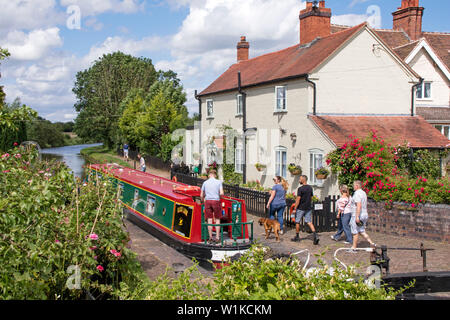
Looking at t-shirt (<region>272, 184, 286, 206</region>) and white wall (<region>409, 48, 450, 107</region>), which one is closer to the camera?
t-shirt (<region>272, 184, 286, 206</region>)

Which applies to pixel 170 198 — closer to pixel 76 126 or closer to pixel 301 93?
pixel 301 93

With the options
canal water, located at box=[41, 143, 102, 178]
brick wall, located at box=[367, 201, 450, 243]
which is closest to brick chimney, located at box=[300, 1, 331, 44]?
brick wall, located at box=[367, 201, 450, 243]

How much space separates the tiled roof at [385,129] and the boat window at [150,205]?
661 cm

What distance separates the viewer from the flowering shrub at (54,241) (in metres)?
3.69

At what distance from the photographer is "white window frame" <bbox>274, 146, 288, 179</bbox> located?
1794 centimetres

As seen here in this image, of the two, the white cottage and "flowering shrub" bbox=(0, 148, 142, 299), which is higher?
the white cottage

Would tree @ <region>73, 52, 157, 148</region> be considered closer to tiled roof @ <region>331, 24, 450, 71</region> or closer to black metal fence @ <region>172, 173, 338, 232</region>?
tiled roof @ <region>331, 24, 450, 71</region>

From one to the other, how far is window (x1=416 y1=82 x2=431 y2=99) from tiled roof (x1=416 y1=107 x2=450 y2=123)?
713 mm

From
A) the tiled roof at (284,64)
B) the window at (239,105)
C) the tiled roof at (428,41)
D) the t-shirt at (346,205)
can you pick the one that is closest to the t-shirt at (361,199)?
the t-shirt at (346,205)

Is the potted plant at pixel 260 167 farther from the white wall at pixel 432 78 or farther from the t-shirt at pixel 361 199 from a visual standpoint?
the t-shirt at pixel 361 199

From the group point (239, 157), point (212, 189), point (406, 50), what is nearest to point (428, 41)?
point (406, 50)

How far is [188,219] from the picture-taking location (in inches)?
391

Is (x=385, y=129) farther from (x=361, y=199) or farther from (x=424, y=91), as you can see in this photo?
(x=361, y=199)

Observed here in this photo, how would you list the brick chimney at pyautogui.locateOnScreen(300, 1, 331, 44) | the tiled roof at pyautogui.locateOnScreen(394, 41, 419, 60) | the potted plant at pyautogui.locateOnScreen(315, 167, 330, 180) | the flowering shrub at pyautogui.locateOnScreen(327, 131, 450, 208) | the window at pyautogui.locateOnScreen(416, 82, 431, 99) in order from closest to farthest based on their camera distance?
1. the flowering shrub at pyautogui.locateOnScreen(327, 131, 450, 208)
2. the potted plant at pyautogui.locateOnScreen(315, 167, 330, 180)
3. the brick chimney at pyautogui.locateOnScreen(300, 1, 331, 44)
4. the tiled roof at pyautogui.locateOnScreen(394, 41, 419, 60)
5. the window at pyautogui.locateOnScreen(416, 82, 431, 99)
